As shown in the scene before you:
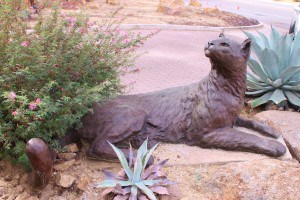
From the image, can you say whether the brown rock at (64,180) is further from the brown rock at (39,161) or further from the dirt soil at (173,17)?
the dirt soil at (173,17)

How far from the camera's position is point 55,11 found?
3.19 meters

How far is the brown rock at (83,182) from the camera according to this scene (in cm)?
293

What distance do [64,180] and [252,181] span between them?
158cm

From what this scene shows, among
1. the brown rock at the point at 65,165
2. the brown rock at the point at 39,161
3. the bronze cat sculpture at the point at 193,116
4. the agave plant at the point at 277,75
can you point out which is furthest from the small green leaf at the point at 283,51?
the brown rock at the point at 39,161

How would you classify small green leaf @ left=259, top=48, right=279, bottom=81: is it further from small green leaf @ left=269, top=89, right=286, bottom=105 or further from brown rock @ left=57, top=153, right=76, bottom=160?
brown rock @ left=57, top=153, right=76, bottom=160

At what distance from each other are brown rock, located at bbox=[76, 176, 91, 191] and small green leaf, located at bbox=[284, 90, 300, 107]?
11.1 feet

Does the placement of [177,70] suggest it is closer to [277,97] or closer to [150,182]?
[277,97]

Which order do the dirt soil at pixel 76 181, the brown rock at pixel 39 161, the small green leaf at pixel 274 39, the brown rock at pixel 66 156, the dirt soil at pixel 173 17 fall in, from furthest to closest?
the dirt soil at pixel 173 17
the small green leaf at pixel 274 39
the brown rock at pixel 66 156
the dirt soil at pixel 76 181
the brown rock at pixel 39 161

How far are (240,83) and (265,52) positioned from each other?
1.86 m

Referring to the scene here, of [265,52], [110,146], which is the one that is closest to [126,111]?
[110,146]

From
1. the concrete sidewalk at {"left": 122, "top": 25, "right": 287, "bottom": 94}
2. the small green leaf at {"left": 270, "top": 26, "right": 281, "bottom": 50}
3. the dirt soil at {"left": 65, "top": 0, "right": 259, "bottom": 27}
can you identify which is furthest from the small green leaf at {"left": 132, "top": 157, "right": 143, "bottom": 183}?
the dirt soil at {"left": 65, "top": 0, "right": 259, "bottom": 27}

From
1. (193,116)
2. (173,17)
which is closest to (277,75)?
(193,116)

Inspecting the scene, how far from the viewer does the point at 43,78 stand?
9.45 ft

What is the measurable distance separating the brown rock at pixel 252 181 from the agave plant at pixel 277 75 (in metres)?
2.07
